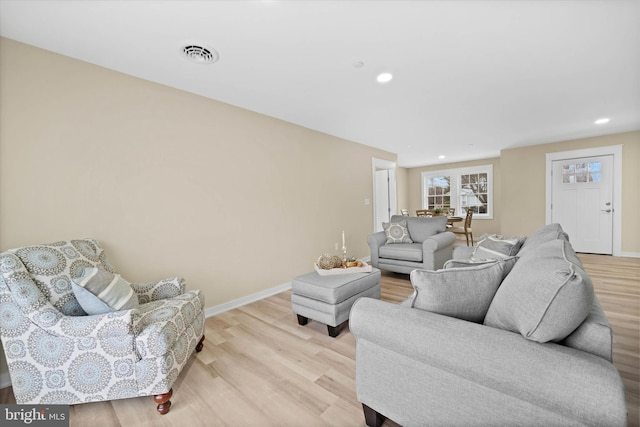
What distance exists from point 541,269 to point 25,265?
2663mm

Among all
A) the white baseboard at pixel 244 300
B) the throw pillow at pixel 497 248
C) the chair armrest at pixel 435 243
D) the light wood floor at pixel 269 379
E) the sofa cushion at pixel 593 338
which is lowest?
the light wood floor at pixel 269 379

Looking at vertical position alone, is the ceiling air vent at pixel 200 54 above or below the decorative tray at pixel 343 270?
above

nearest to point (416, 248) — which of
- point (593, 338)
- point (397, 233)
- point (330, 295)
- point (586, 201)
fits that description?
point (397, 233)

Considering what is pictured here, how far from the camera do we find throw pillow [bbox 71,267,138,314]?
4.99 feet

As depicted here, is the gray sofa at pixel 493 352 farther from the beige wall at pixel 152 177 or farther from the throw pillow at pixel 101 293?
the beige wall at pixel 152 177

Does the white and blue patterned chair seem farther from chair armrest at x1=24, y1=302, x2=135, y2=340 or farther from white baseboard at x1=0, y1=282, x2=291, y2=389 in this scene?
white baseboard at x1=0, y1=282, x2=291, y2=389

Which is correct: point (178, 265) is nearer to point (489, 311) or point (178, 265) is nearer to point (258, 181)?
point (258, 181)

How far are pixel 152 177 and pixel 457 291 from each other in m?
2.63

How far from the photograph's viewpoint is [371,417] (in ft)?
4.33

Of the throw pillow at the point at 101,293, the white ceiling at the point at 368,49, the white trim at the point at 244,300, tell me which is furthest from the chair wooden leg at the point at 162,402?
the white ceiling at the point at 368,49

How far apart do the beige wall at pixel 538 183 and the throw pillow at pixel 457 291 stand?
568 centimetres

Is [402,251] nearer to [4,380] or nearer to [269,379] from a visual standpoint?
[269,379]

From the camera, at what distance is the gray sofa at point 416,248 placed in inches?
141

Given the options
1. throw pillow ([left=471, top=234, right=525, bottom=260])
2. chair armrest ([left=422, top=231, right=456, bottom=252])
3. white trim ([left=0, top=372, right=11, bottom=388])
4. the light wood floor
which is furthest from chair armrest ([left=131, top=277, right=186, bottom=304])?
chair armrest ([left=422, top=231, right=456, bottom=252])
